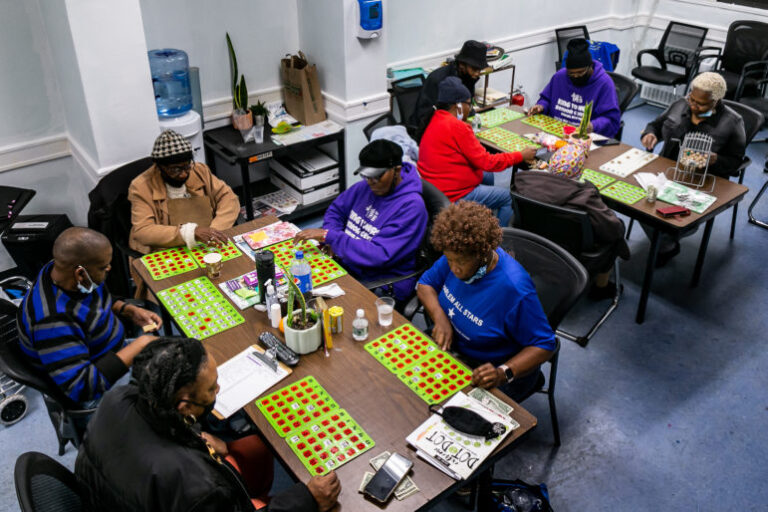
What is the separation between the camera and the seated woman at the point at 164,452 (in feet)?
5.54

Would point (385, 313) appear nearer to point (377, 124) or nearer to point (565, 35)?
point (377, 124)

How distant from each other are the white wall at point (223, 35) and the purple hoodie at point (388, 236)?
2212 millimetres

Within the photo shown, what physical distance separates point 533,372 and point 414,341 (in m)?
0.60

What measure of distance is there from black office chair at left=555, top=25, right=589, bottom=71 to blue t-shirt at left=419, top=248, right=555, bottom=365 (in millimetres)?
5066

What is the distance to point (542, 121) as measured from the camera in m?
4.93

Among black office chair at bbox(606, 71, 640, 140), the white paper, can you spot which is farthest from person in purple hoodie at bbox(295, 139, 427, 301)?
black office chair at bbox(606, 71, 640, 140)

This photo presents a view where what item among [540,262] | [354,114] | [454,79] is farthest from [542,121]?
[540,262]

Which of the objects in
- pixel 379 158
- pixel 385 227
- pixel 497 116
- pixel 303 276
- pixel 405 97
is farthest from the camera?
pixel 405 97

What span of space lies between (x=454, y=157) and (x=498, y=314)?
1876mm

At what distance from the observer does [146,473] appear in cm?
169

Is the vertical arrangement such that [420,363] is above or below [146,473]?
below

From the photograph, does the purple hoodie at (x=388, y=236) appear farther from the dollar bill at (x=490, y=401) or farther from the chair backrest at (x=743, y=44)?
the chair backrest at (x=743, y=44)

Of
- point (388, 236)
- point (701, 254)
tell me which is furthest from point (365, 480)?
point (701, 254)

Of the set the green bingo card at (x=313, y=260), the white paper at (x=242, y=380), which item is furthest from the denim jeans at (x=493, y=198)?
the white paper at (x=242, y=380)
